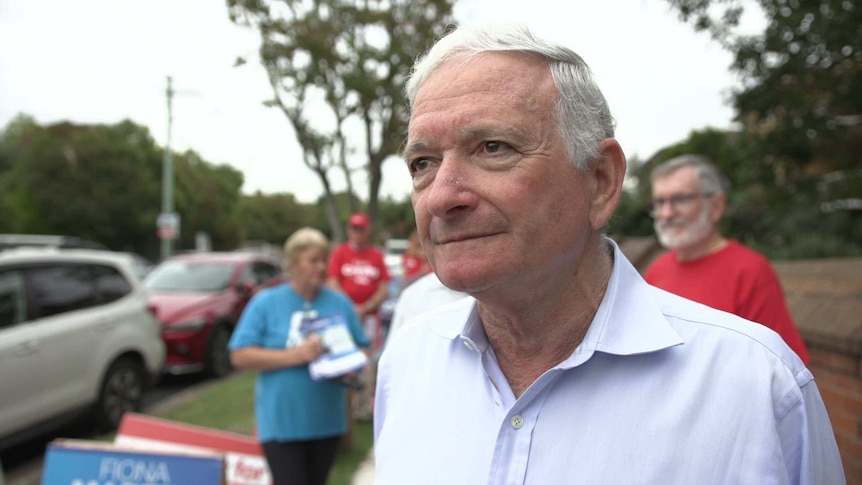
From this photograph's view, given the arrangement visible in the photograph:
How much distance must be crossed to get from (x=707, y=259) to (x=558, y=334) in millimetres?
2012

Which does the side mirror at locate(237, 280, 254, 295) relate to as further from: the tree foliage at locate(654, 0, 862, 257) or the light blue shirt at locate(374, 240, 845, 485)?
the light blue shirt at locate(374, 240, 845, 485)

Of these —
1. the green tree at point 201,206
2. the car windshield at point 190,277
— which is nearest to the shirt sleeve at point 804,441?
the car windshield at point 190,277

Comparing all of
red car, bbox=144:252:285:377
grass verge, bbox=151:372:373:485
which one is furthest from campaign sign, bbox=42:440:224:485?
red car, bbox=144:252:285:377

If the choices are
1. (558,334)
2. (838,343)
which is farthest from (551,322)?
(838,343)

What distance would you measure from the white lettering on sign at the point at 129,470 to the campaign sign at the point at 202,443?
13.6 inches

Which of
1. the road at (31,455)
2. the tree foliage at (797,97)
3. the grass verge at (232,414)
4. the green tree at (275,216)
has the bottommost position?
the road at (31,455)

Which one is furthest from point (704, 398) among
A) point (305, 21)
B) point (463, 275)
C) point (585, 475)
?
point (305, 21)

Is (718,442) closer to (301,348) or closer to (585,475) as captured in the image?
(585,475)

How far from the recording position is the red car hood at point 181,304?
8.55 meters

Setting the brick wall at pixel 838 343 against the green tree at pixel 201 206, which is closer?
the brick wall at pixel 838 343

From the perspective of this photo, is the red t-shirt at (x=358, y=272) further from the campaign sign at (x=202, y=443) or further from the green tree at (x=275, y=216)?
the green tree at (x=275, y=216)

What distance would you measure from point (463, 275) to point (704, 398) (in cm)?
50

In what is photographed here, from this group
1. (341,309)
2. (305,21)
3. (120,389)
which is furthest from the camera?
(305,21)

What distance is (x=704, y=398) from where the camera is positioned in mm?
1164
